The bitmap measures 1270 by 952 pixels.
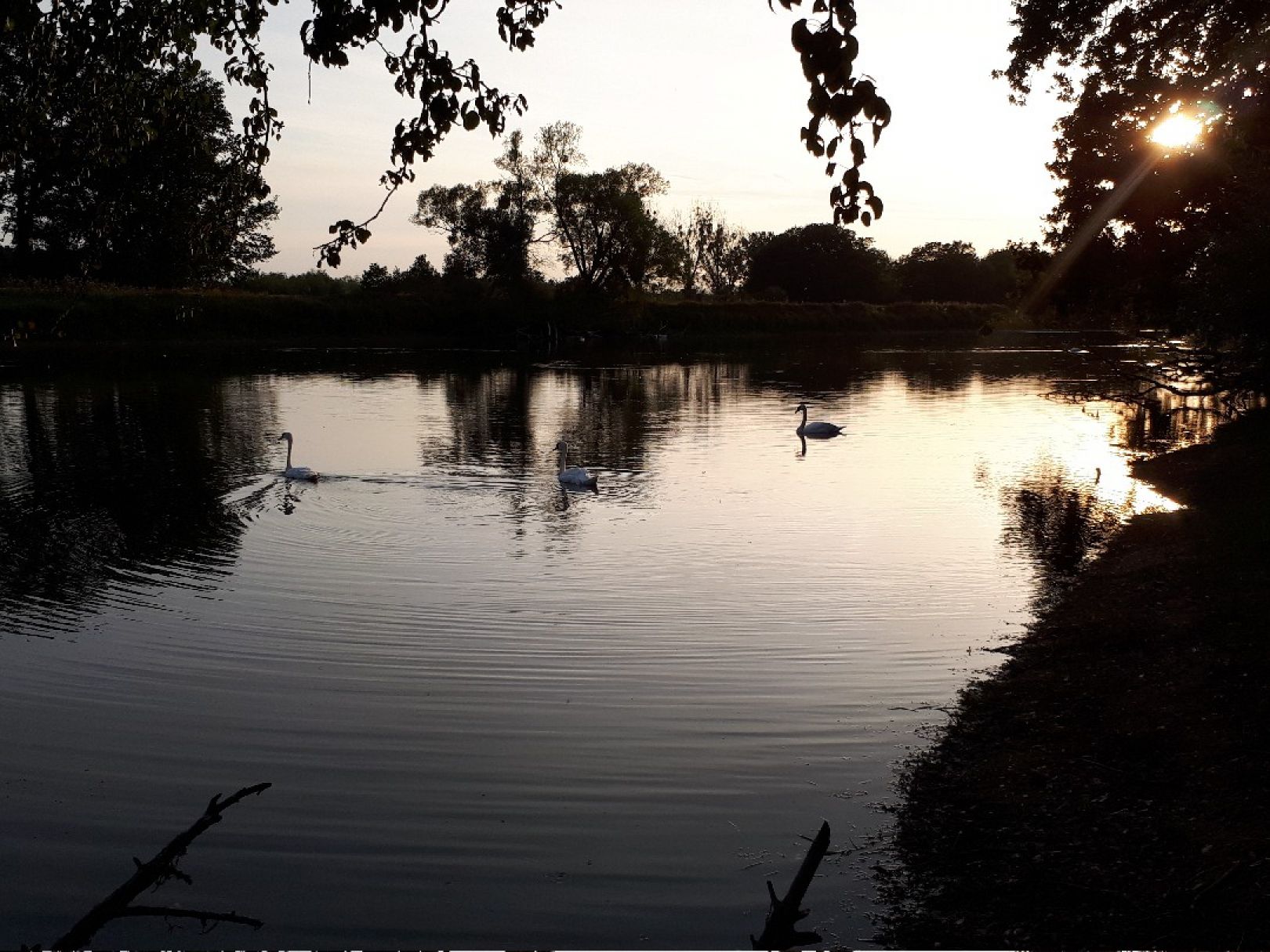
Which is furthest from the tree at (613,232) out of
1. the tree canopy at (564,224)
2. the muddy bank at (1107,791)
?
the muddy bank at (1107,791)

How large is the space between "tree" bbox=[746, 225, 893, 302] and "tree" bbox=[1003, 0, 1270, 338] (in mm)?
106508

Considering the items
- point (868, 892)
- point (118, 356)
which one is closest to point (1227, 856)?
point (868, 892)

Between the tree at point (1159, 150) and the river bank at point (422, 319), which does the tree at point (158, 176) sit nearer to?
the tree at point (1159, 150)

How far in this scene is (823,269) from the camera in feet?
445

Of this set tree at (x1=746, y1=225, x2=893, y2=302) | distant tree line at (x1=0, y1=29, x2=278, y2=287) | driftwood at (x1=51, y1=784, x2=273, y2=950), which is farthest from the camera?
tree at (x1=746, y1=225, x2=893, y2=302)

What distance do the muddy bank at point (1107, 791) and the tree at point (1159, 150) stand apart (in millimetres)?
7574

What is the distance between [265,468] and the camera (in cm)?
2334

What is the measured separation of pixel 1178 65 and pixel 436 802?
17.4 metres

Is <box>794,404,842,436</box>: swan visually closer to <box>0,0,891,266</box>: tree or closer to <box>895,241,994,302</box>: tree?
<box>0,0,891,266</box>: tree

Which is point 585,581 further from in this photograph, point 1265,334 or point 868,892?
point 1265,334

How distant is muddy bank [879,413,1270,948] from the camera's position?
558 cm

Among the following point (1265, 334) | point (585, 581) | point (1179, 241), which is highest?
point (1179, 241)

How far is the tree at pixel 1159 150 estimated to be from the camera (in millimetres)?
15516

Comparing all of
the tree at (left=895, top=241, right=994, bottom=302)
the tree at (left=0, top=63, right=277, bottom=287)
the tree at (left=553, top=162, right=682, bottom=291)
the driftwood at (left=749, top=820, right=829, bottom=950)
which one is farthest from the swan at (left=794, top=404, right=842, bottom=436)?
the tree at (left=895, top=241, right=994, bottom=302)
